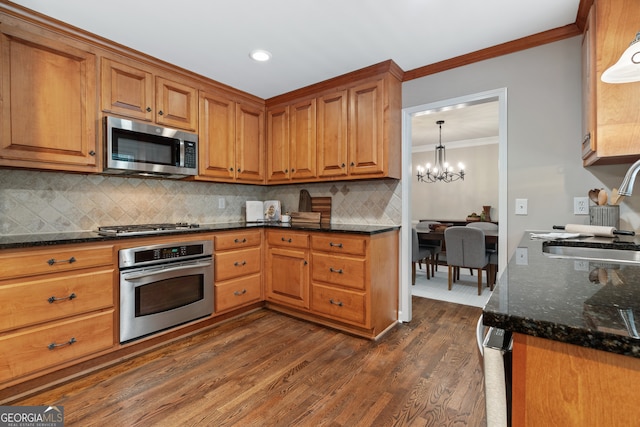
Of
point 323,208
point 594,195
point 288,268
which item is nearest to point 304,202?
point 323,208

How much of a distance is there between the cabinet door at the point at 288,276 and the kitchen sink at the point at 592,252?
1.86 metres

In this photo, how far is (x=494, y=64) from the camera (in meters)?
2.44

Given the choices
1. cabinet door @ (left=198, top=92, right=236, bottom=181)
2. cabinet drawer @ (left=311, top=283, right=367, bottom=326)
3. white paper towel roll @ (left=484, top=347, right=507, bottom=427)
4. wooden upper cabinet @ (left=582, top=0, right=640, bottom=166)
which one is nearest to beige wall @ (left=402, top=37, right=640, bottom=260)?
wooden upper cabinet @ (left=582, top=0, right=640, bottom=166)

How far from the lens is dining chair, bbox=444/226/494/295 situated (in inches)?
149

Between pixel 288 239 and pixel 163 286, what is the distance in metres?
1.15

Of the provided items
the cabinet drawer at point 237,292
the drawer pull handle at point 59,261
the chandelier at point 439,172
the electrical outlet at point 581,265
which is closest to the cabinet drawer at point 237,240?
the cabinet drawer at point 237,292

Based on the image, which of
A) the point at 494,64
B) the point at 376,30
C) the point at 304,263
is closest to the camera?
the point at 376,30

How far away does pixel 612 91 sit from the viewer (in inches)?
64.5

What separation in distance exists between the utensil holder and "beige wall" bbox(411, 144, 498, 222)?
478cm

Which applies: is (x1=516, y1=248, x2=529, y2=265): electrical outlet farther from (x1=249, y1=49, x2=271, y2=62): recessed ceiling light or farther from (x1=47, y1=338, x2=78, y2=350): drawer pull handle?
(x1=47, y1=338, x2=78, y2=350): drawer pull handle

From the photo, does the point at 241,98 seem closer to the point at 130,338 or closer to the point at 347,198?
the point at 347,198

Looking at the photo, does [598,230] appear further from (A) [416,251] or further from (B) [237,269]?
(B) [237,269]

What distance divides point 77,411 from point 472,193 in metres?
6.96

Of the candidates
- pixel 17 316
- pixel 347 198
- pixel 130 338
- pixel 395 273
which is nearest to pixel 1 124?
pixel 17 316
